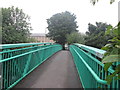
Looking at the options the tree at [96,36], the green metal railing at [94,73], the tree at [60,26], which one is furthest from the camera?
the tree at [60,26]

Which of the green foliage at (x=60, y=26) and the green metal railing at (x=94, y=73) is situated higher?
the green foliage at (x=60, y=26)

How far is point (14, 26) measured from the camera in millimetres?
24938

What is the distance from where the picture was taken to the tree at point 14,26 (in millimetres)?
22531

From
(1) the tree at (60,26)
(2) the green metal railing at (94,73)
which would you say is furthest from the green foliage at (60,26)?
(2) the green metal railing at (94,73)

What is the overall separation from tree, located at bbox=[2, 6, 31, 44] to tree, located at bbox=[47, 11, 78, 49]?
18.0 ft

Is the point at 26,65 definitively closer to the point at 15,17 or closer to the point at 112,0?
the point at 112,0

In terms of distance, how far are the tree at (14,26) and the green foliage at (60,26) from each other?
18.0ft

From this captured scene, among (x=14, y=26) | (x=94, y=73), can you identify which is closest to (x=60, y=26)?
(x=14, y=26)

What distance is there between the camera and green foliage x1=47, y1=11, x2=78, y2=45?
27.6 metres

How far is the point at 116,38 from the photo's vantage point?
3.08 ft

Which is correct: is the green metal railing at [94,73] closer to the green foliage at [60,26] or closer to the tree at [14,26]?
the tree at [14,26]

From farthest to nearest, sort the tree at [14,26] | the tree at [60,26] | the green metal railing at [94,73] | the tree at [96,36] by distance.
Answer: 1. the tree at [60,26]
2. the tree at [14,26]
3. the tree at [96,36]
4. the green metal railing at [94,73]

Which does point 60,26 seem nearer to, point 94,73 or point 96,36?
point 96,36

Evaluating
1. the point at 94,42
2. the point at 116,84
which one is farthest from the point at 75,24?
the point at 116,84
